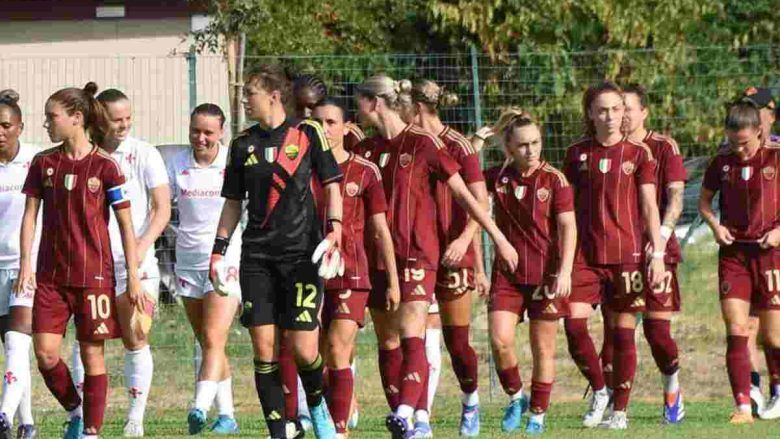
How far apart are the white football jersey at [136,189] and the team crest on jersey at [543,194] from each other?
2260mm

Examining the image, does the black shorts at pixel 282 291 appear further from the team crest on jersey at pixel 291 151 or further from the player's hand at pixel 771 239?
the player's hand at pixel 771 239

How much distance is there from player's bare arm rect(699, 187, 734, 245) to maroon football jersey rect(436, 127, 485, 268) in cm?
161

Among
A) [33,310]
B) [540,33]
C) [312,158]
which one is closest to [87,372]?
[33,310]

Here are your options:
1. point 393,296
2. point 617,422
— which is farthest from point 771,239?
point 393,296

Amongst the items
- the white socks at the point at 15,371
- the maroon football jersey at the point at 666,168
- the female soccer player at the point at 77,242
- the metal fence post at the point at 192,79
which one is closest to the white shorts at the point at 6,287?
the white socks at the point at 15,371

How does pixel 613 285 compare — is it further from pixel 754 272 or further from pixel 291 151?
pixel 291 151

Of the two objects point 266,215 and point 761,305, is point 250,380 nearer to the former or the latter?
point 761,305

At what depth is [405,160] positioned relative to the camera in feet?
35.9

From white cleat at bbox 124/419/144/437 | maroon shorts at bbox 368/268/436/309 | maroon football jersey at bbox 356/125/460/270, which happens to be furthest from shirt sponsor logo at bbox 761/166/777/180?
white cleat at bbox 124/419/144/437

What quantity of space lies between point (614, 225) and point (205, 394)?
2775mm

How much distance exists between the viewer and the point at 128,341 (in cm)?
1127

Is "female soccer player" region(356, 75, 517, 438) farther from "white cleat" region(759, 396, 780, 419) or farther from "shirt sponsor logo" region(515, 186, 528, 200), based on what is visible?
"white cleat" region(759, 396, 780, 419)

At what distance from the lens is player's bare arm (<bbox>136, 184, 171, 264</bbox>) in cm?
1074

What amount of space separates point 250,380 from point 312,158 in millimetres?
5674
